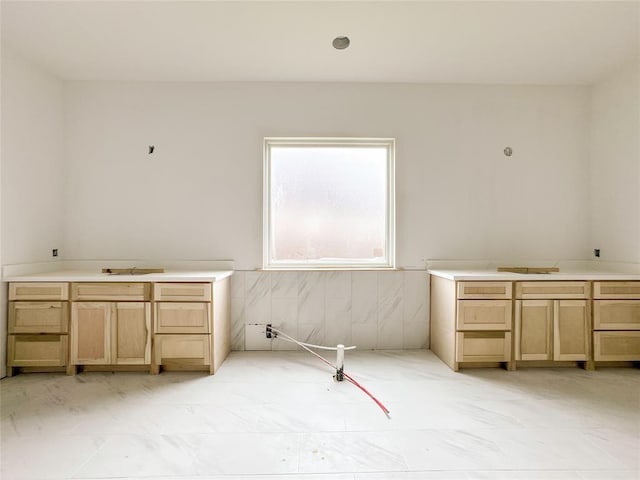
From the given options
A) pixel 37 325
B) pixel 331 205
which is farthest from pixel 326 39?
pixel 37 325

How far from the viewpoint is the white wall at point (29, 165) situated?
2.65m

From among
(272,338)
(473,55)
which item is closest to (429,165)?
(473,55)

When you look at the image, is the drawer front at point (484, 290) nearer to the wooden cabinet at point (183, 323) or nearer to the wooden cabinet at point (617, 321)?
the wooden cabinet at point (617, 321)

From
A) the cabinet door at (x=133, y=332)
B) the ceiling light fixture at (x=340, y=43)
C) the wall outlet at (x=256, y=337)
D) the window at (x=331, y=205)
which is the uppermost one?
the ceiling light fixture at (x=340, y=43)

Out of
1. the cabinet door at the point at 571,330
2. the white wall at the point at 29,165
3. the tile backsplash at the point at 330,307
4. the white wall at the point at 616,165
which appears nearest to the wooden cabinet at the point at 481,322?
the cabinet door at the point at 571,330

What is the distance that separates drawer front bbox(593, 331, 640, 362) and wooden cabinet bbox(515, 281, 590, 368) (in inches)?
3.2

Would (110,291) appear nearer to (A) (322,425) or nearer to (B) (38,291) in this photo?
(B) (38,291)

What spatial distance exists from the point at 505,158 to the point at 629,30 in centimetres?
121

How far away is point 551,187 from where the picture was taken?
3.33m

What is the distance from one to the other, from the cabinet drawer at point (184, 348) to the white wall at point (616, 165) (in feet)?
12.1

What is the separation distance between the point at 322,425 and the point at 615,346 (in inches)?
99.7

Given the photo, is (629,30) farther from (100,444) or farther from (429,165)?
(100,444)

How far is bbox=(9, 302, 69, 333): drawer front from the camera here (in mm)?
2607

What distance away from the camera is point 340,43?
2602 millimetres
